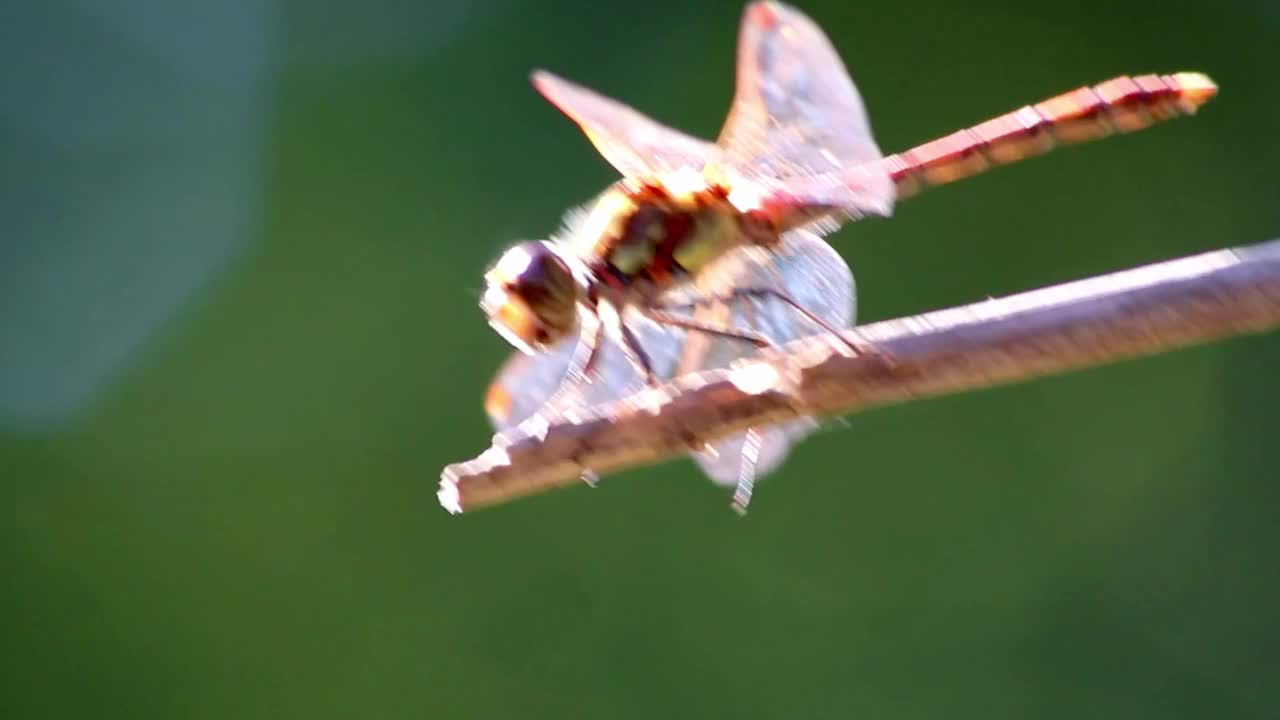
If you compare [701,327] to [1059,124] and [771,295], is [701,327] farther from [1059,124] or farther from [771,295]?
[1059,124]

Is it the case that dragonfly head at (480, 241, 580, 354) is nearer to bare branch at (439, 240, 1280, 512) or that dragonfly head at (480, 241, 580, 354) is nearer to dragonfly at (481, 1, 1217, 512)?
dragonfly at (481, 1, 1217, 512)

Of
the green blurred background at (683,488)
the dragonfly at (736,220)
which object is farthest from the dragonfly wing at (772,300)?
the green blurred background at (683,488)

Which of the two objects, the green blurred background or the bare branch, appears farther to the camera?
the green blurred background

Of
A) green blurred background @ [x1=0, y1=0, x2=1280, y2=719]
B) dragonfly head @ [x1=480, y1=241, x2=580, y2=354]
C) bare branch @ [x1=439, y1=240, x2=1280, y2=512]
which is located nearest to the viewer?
bare branch @ [x1=439, y1=240, x2=1280, y2=512]

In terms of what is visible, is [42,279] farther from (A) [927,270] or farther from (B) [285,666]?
(A) [927,270]

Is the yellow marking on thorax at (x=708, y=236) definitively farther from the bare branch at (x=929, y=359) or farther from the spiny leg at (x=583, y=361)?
the bare branch at (x=929, y=359)

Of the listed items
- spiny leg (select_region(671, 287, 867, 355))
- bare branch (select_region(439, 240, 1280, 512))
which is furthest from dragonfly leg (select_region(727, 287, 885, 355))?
bare branch (select_region(439, 240, 1280, 512))

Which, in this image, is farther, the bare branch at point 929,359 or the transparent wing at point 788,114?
the transparent wing at point 788,114
